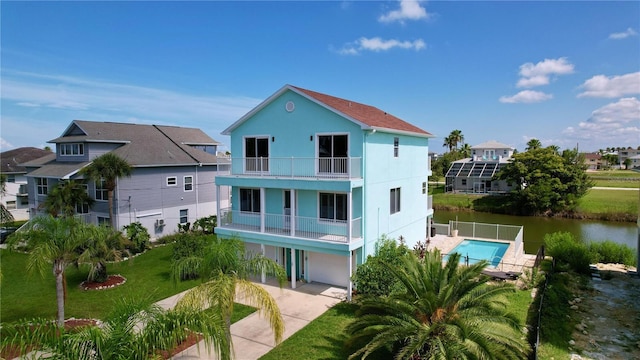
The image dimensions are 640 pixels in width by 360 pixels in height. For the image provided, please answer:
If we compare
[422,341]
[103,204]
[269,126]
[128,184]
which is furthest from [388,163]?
[103,204]

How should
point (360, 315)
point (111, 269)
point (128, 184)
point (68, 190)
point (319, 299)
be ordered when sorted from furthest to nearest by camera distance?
1. point (128, 184)
2. point (68, 190)
3. point (111, 269)
4. point (319, 299)
5. point (360, 315)

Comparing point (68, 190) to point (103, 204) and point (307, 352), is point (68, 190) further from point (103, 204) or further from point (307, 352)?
point (307, 352)

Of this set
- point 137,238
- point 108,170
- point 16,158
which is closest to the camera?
point 108,170

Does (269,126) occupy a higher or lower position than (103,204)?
higher

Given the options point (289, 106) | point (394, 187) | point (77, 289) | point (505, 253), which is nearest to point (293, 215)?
point (289, 106)

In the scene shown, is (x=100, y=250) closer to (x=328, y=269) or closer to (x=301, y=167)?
(x=301, y=167)

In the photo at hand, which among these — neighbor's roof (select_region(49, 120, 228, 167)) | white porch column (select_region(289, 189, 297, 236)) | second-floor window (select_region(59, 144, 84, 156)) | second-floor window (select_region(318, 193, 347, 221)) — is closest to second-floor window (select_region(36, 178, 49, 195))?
second-floor window (select_region(59, 144, 84, 156))

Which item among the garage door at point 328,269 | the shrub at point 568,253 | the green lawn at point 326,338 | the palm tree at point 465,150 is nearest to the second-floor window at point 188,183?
the garage door at point 328,269
